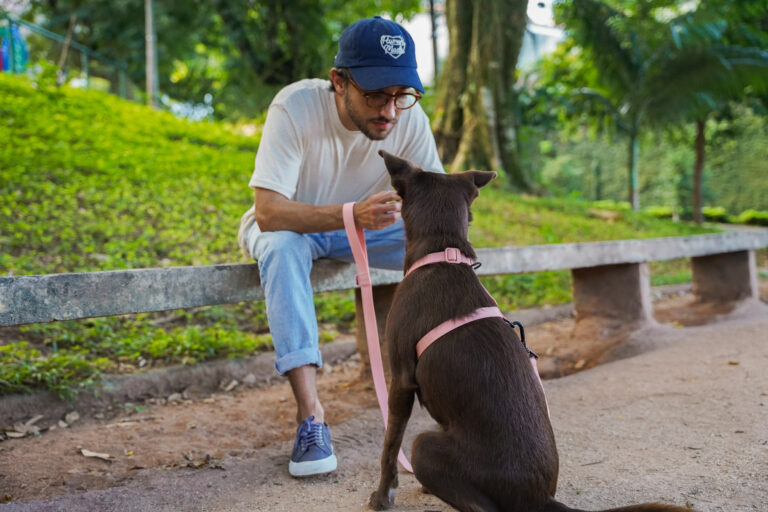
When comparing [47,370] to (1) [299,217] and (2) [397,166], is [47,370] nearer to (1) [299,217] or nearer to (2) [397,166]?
(1) [299,217]

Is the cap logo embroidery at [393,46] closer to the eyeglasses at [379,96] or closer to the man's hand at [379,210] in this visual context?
the eyeglasses at [379,96]

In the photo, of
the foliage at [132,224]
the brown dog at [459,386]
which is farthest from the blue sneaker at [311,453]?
the foliage at [132,224]

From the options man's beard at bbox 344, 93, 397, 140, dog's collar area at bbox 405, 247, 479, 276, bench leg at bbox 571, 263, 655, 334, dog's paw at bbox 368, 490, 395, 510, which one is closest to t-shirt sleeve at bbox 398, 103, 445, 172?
man's beard at bbox 344, 93, 397, 140

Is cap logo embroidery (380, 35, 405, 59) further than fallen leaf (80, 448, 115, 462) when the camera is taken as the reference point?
No

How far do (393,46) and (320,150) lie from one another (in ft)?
2.17

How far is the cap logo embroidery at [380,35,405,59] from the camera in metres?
2.87

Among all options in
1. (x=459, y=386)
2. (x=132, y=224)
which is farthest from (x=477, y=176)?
(x=132, y=224)

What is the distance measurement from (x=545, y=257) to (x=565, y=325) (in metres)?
1.69

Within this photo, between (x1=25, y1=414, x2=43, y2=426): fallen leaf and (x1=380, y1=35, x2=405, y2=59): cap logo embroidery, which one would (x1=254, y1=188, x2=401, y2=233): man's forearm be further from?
(x1=25, y1=414, x2=43, y2=426): fallen leaf

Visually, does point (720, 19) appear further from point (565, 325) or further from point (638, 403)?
point (638, 403)

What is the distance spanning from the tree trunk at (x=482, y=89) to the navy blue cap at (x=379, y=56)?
806cm

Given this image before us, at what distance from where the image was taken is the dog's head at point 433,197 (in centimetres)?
237

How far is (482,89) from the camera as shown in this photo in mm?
11195

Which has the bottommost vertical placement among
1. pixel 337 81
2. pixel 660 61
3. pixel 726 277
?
pixel 726 277
